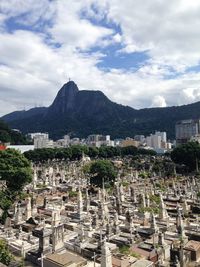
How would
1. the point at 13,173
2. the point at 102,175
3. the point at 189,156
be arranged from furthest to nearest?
the point at 189,156 < the point at 102,175 < the point at 13,173

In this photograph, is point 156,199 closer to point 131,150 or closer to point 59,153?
point 59,153

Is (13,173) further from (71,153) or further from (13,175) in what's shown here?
(71,153)

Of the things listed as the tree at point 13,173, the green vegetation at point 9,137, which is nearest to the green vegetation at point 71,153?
the green vegetation at point 9,137

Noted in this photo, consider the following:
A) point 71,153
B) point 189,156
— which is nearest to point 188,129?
point 71,153

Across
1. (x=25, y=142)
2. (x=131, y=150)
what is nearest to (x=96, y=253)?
(x=131, y=150)

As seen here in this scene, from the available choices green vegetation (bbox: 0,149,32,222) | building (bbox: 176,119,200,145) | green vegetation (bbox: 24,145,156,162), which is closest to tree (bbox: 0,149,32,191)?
green vegetation (bbox: 0,149,32,222)

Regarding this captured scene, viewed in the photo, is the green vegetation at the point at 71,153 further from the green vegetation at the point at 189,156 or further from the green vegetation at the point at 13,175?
the green vegetation at the point at 13,175

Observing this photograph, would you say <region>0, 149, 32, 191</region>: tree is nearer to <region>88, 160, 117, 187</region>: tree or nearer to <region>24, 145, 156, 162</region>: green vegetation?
<region>88, 160, 117, 187</region>: tree

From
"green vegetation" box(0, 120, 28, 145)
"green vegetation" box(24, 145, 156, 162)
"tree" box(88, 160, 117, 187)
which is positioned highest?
"green vegetation" box(0, 120, 28, 145)
